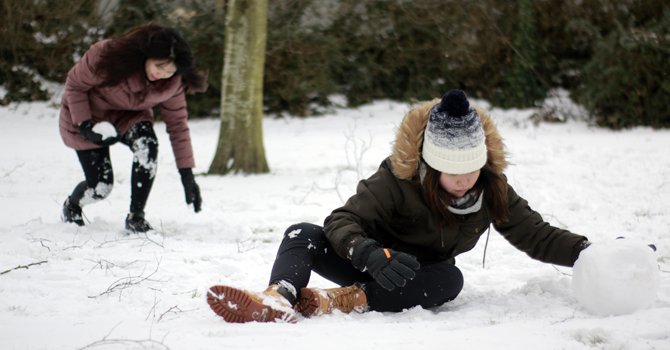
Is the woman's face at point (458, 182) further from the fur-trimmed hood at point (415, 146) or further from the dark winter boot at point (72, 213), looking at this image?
the dark winter boot at point (72, 213)

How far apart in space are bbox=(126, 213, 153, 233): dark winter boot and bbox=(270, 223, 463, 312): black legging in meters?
1.57

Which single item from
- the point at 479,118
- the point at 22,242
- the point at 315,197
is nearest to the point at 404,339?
the point at 479,118

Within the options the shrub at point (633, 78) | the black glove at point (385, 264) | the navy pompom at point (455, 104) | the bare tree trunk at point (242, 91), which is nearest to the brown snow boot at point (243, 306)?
the black glove at point (385, 264)

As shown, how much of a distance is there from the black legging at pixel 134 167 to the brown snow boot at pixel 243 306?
1743 millimetres

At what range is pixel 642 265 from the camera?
179 cm

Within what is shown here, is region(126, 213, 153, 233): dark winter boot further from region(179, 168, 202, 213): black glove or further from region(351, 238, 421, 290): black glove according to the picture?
region(351, 238, 421, 290): black glove

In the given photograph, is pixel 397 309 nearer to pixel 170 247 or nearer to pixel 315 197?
pixel 170 247

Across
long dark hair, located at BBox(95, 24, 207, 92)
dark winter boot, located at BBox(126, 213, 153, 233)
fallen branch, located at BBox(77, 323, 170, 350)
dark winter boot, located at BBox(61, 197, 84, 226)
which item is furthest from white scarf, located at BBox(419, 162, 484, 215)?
dark winter boot, located at BBox(61, 197, 84, 226)

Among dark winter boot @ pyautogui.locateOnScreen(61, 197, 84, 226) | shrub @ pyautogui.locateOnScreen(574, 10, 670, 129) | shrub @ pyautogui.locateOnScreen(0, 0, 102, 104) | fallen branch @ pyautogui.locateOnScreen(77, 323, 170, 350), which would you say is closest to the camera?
fallen branch @ pyautogui.locateOnScreen(77, 323, 170, 350)

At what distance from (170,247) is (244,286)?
2.55ft

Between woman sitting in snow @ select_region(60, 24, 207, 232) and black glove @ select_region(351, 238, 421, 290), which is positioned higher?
woman sitting in snow @ select_region(60, 24, 207, 232)

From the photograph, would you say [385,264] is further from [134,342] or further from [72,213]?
[72,213]

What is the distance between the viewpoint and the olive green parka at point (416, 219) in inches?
74.7

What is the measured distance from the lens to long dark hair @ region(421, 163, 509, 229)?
1.92 metres
